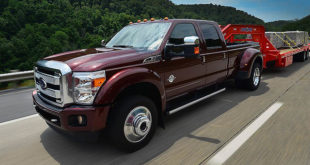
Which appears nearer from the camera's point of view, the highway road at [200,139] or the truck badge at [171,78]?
the highway road at [200,139]

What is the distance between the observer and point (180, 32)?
4.08 meters

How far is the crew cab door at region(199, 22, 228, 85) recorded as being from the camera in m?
4.59

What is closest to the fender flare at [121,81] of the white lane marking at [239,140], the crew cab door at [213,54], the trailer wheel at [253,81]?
the white lane marking at [239,140]

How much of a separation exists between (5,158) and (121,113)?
1.69 meters

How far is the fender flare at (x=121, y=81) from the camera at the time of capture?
273 cm

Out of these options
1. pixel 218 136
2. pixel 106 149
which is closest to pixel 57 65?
pixel 106 149

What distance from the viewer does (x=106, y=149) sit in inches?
128

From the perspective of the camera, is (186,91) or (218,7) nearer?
(186,91)

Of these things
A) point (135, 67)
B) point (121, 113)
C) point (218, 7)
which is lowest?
point (121, 113)

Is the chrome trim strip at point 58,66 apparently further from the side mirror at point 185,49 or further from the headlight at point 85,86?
the side mirror at point 185,49

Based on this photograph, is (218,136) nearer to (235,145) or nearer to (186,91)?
(235,145)

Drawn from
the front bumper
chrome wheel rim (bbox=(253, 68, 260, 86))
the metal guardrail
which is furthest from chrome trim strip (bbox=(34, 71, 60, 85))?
chrome wheel rim (bbox=(253, 68, 260, 86))

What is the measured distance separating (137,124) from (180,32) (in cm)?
188

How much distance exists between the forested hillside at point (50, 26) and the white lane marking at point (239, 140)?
1867 inches
